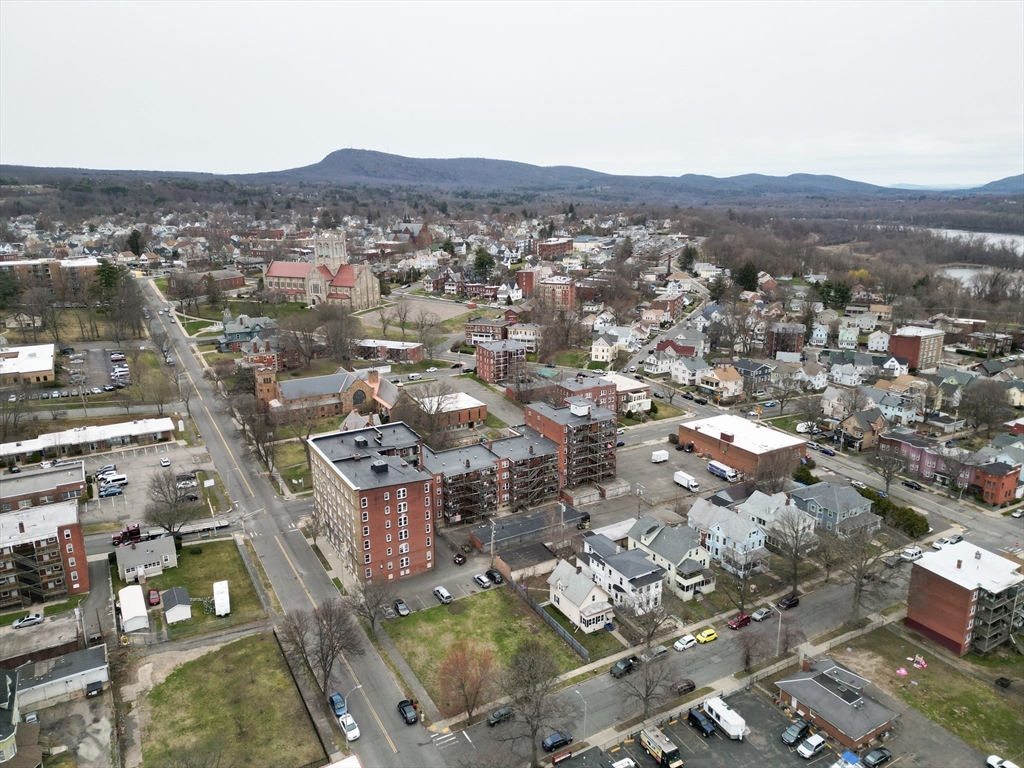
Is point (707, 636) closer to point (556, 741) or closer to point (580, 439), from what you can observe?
point (556, 741)

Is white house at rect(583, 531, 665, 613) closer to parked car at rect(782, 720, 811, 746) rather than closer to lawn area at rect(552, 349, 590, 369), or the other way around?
parked car at rect(782, 720, 811, 746)

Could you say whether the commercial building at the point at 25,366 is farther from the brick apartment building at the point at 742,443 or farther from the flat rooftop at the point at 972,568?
the flat rooftop at the point at 972,568

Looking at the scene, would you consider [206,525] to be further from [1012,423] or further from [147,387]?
[1012,423]

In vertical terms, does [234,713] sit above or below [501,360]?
below

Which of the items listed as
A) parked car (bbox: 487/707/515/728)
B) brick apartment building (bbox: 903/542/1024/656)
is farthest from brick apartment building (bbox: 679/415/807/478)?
parked car (bbox: 487/707/515/728)

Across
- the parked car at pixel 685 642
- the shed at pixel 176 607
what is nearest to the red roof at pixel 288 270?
the shed at pixel 176 607

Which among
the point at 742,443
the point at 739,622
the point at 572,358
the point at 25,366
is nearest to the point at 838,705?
the point at 739,622

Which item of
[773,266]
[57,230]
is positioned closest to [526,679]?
[773,266]
